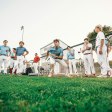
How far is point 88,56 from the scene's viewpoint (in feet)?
38.7

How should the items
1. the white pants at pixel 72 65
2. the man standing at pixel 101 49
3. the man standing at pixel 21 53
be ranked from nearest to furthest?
the man standing at pixel 101 49 → the man standing at pixel 21 53 → the white pants at pixel 72 65

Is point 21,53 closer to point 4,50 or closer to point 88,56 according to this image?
point 4,50

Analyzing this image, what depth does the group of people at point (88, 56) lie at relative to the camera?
31.2 feet

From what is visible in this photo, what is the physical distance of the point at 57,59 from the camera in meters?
11.9

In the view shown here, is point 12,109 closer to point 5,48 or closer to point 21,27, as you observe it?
point 5,48

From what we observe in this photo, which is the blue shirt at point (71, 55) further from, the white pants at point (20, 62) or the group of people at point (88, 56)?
the white pants at point (20, 62)

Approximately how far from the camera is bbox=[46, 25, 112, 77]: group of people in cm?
950

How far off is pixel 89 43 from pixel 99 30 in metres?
2.29

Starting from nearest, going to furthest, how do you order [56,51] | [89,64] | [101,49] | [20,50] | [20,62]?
[101,49]
[56,51]
[89,64]
[20,50]
[20,62]

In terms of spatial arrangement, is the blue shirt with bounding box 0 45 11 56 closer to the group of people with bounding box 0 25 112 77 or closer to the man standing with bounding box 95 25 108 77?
the group of people with bounding box 0 25 112 77

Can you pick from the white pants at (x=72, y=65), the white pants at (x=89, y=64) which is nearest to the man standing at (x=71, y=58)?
the white pants at (x=72, y=65)

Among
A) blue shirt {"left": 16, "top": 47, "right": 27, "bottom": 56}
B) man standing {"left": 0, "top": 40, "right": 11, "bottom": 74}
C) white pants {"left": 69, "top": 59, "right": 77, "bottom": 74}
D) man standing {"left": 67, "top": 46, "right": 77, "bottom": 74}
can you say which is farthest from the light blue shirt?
man standing {"left": 0, "top": 40, "right": 11, "bottom": 74}

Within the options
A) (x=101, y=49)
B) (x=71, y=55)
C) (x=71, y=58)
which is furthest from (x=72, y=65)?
(x=101, y=49)

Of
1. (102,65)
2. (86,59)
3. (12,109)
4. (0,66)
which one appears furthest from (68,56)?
(12,109)
